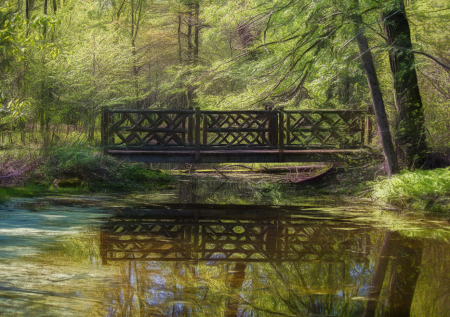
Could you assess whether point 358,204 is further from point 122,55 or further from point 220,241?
point 122,55

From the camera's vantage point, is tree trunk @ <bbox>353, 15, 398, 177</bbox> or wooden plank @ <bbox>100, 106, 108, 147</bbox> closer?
tree trunk @ <bbox>353, 15, 398, 177</bbox>

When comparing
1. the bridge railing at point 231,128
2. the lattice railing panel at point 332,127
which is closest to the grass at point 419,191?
the bridge railing at point 231,128

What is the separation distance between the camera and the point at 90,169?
11.1 metres

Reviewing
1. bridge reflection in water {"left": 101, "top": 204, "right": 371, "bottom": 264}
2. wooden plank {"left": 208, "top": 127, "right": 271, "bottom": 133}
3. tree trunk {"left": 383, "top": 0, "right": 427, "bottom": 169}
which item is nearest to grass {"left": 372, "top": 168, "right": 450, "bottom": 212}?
tree trunk {"left": 383, "top": 0, "right": 427, "bottom": 169}

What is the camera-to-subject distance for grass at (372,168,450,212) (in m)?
8.10

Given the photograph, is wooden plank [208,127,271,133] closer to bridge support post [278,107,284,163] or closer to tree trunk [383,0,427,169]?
bridge support post [278,107,284,163]

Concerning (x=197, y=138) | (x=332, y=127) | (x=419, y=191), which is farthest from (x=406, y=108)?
(x=197, y=138)

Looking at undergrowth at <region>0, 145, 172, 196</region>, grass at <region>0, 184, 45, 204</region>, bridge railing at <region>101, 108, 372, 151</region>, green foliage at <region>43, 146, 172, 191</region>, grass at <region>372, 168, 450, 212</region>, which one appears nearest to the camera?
grass at <region>372, 168, 450, 212</region>

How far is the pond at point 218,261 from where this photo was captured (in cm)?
353

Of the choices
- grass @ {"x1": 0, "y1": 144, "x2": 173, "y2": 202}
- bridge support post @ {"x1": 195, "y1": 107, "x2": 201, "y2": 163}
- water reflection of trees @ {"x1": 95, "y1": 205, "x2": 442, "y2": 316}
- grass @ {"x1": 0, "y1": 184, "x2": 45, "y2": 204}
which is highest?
bridge support post @ {"x1": 195, "y1": 107, "x2": 201, "y2": 163}

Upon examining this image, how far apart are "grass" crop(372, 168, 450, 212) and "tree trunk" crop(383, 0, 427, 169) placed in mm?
881

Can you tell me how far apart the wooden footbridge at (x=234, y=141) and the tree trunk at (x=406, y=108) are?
1808 mm

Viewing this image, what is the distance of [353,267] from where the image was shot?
4.61m

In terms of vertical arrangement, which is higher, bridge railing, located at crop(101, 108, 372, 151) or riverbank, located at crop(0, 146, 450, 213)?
bridge railing, located at crop(101, 108, 372, 151)
